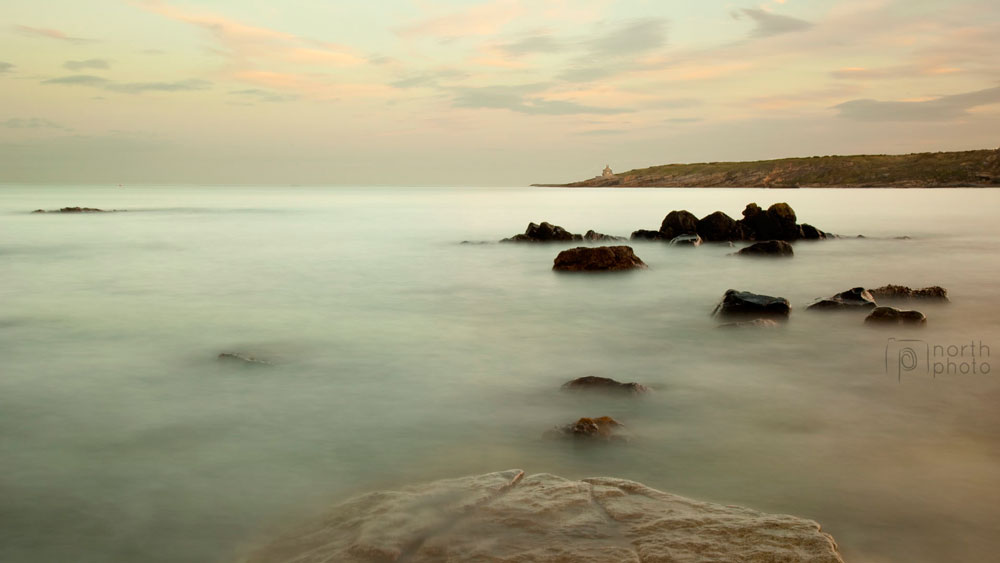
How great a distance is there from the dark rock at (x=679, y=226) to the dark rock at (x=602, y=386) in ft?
63.6

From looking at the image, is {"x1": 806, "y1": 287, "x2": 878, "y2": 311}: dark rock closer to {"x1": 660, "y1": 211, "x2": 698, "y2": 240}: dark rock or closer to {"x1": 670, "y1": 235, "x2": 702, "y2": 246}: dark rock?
{"x1": 670, "y1": 235, "x2": 702, "y2": 246}: dark rock

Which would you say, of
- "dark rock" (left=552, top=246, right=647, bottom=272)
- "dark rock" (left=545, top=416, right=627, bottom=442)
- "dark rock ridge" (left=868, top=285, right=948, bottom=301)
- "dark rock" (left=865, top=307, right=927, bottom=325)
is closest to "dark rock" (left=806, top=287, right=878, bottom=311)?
"dark rock" (left=865, top=307, right=927, bottom=325)

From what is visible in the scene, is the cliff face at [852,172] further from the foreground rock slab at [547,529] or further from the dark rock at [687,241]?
the foreground rock slab at [547,529]

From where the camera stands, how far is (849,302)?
1149 centimetres

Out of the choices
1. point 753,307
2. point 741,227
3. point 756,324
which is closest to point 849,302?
point 753,307

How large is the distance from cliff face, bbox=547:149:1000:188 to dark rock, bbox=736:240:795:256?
11602cm

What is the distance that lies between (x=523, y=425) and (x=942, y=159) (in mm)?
148766

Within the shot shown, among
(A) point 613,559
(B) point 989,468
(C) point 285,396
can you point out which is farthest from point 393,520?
(B) point 989,468

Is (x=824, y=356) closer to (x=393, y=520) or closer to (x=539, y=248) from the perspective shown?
(x=393, y=520)

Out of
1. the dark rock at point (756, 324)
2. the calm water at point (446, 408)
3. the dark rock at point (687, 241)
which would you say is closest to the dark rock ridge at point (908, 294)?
the calm water at point (446, 408)

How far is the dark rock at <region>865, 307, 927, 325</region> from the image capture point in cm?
1015

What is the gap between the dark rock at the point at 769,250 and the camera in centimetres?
2039

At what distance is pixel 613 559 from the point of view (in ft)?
11.0

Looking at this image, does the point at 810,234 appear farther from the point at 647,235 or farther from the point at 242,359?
the point at 242,359
